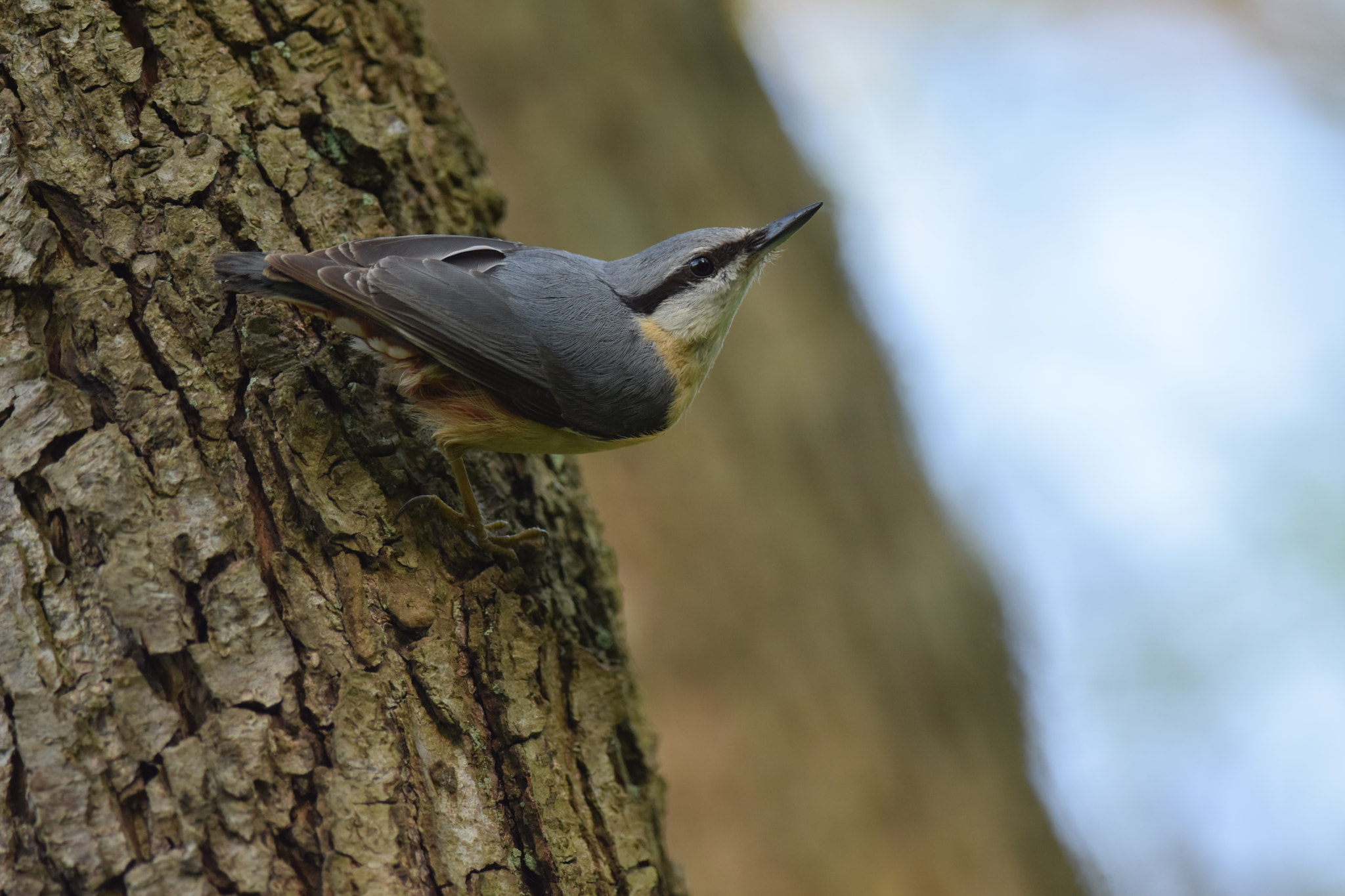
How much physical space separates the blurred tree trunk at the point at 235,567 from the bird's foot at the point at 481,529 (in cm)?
5

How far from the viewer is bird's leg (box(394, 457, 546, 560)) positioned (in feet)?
8.11

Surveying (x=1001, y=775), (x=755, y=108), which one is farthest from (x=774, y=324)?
(x=1001, y=775)

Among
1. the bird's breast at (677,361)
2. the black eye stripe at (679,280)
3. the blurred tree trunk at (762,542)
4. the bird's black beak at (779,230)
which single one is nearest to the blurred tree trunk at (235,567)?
the bird's breast at (677,361)

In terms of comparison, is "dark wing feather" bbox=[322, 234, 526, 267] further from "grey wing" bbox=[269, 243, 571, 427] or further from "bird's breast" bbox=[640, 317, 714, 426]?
"bird's breast" bbox=[640, 317, 714, 426]

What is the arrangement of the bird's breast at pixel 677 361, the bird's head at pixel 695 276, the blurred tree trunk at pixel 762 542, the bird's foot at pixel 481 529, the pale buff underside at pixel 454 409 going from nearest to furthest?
the bird's foot at pixel 481 529
the pale buff underside at pixel 454 409
the bird's breast at pixel 677 361
the bird's head at pixel 695 276
the blurred tree trunk at pixel 762 542

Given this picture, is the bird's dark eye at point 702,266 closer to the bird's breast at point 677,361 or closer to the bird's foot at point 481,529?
the bird's breast at point 677,361

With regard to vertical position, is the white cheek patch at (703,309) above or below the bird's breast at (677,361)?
above

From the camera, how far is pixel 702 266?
10.7 ft

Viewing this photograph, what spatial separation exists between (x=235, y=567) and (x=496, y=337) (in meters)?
1.01

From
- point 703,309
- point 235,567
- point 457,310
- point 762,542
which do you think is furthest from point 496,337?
point 762,542

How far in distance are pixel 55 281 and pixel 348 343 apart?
28.1 inches

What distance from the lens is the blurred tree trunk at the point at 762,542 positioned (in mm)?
4324

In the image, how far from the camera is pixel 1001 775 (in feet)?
16.0

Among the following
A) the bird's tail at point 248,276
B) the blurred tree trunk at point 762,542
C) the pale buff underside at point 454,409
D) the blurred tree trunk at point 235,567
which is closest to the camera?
the blurred tree trunk at point 235,567
